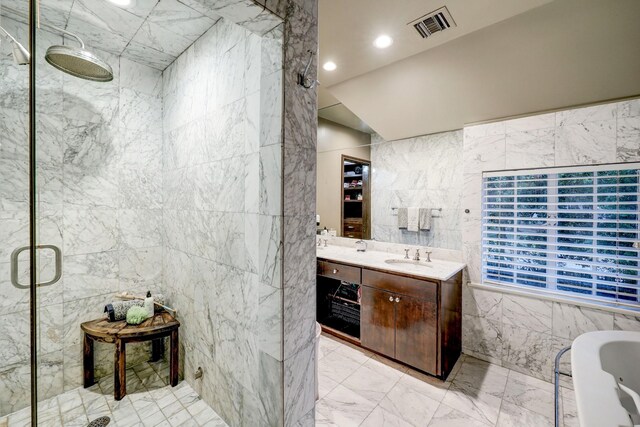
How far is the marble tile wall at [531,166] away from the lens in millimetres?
1969

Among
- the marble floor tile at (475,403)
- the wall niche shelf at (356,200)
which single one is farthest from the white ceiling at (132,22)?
the marble floor tile at (475,403)

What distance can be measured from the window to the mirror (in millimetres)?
357

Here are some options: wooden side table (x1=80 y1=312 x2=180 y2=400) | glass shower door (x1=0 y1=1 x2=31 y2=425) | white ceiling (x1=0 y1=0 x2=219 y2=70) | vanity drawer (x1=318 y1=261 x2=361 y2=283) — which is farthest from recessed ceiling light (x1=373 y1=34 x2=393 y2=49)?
wooden side table (x1=80 y1=312 x2=180 y2=400)

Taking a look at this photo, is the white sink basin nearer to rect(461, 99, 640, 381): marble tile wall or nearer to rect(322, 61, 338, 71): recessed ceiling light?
rect(461, 99, 640, 381): marble tile wall

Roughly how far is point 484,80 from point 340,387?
8.91 feet

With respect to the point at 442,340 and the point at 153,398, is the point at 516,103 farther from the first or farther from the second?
the point at 153,398

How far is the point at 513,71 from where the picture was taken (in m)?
2.01

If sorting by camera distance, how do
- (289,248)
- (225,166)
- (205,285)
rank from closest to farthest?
(289,248) < (225,166) < (205,285)

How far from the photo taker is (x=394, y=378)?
2270 millimetres

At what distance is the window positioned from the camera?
6.49 ft

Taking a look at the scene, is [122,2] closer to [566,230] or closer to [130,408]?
[130,408]

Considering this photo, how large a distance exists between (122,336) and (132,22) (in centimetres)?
222

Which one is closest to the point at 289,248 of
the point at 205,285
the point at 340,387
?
the point at 205,285

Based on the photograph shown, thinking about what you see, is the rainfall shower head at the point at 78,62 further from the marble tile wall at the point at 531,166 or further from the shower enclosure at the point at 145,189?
the marble tile wall at the point at 531,166
